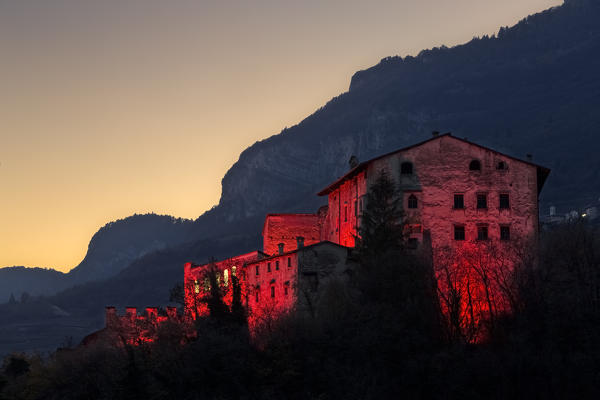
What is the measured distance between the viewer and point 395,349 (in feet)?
204

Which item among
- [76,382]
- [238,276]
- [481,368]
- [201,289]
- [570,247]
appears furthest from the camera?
[201,289]

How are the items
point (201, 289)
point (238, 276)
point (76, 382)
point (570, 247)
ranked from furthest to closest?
point (201, 289)
point (238, 276)
point (76, 382)
point (570, 247)

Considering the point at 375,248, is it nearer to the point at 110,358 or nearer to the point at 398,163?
the point at 398,163

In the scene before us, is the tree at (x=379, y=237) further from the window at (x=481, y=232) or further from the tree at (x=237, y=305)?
the tree at (x=237, y=305)

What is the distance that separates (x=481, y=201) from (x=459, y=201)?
1.79 metres

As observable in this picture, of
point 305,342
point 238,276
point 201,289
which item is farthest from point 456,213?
point 201,289

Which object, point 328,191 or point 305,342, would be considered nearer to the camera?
point 305,342

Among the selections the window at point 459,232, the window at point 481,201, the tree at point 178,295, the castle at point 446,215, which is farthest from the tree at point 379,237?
the tree at point 178,295

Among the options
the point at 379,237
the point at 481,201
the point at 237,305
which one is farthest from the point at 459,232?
the point at 237,305

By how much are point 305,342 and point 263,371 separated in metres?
3.69

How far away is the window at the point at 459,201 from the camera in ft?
234

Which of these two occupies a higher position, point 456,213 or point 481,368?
point 456,213

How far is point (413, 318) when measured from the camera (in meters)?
62.9

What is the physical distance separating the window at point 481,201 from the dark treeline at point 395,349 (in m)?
6.49
